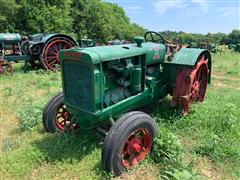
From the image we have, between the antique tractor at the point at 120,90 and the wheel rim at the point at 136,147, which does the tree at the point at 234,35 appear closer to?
the antique tractor at the point at 120,90

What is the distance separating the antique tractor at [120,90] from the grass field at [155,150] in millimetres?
209

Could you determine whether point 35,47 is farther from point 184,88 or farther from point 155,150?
point 155,150

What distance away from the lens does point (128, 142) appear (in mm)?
3531

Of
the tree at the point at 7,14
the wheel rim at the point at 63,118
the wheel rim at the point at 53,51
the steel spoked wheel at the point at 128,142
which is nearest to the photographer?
the steel spoked wheel at the point at 128,142

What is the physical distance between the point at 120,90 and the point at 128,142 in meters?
0.88

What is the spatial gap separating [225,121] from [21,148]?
320 cm

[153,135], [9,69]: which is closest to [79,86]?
[153,135]

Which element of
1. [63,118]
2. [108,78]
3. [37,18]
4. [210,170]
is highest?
[37,18]

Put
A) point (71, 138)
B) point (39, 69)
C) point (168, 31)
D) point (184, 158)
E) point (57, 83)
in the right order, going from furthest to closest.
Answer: point (39, 69) < point (57, 83) < point (168, 31) < point (71, 138) < point (184, 158)

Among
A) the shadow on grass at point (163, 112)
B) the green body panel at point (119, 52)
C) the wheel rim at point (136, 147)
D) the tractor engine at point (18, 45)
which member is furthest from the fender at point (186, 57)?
the tractor engine at point (18, 45)

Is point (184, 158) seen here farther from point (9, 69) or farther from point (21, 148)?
point (9, 69)

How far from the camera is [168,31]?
6781mm

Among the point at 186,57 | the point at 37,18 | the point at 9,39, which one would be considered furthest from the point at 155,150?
the point at 37,18

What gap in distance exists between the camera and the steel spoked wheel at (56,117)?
4312mm
